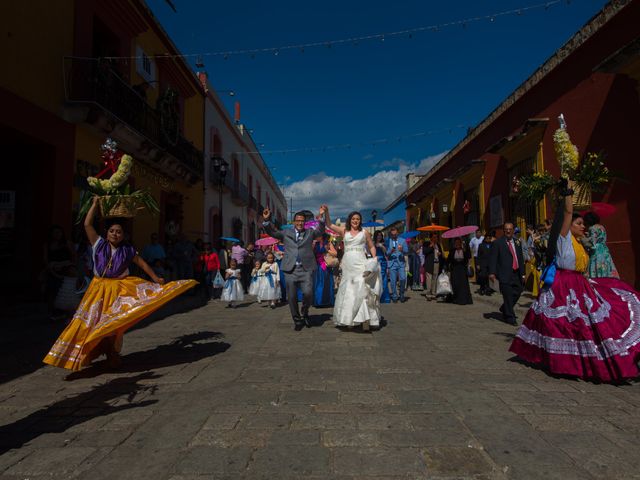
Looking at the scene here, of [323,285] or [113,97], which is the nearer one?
[323,285]

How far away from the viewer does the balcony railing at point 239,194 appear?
843 inches

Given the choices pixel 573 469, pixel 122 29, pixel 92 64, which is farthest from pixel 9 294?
pixel 573 469

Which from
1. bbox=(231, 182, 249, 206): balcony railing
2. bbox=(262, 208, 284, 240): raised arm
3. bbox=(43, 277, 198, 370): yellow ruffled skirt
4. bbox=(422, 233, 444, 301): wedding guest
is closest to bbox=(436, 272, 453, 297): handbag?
bbox=(422, 233, 444, 301): wedding guest

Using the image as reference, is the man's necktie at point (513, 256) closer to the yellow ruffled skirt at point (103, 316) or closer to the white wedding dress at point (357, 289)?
the white wedding dress at point (357, 289)

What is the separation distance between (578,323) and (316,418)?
2.52m

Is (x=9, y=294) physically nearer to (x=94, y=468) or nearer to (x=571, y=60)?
(x=94, y=468)

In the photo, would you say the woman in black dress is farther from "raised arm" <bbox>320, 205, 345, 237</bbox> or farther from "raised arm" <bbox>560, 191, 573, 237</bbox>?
"raised arm" <bbox>560, 191, 573, 237</bbox>

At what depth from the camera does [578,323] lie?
11.8ft

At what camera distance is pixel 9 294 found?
26.0 ft

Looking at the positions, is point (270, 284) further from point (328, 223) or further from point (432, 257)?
point (432, 257)

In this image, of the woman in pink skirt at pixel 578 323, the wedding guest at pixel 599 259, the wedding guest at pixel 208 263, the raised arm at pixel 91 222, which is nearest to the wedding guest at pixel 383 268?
the wedding guest at pixel 208 263

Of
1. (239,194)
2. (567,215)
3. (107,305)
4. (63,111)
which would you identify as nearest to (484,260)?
(567,215)

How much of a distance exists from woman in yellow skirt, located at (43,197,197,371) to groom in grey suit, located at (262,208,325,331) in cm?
219

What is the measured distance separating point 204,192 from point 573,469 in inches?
678
